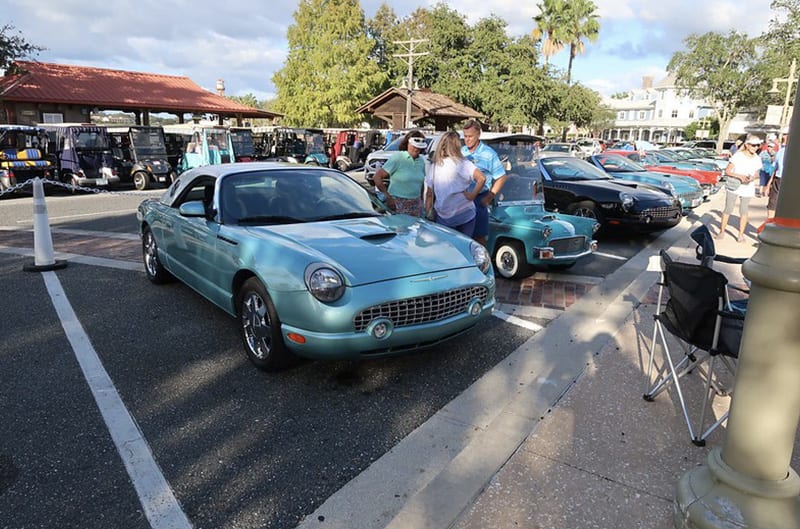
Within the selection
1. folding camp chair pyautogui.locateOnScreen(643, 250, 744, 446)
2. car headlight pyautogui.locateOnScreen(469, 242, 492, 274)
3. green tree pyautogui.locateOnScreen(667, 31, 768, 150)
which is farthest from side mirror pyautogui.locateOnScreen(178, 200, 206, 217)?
green tree pyautogui.locateOnScreen(667, 31, 768, 150)

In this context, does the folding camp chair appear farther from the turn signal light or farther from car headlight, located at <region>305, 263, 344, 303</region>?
the turn signal light

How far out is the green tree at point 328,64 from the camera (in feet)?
130

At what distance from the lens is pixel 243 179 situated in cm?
481

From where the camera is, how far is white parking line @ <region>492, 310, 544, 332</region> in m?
5.00

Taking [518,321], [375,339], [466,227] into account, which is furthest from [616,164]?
[375,339]

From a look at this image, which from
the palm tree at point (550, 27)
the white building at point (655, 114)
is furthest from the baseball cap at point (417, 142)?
the white building at point (655, 114)

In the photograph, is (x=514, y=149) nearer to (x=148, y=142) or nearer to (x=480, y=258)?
(x=480, y=258)

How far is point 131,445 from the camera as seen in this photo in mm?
3102

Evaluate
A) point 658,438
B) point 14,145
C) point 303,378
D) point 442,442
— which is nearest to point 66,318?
point 303,378

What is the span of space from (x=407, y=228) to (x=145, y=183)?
642 inches

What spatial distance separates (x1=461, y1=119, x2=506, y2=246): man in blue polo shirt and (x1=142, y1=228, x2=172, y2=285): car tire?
11.5 feet

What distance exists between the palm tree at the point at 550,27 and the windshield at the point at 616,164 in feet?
108

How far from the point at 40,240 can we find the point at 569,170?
8.43 metres

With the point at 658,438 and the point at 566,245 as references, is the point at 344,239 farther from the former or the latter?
the point at 566,245
